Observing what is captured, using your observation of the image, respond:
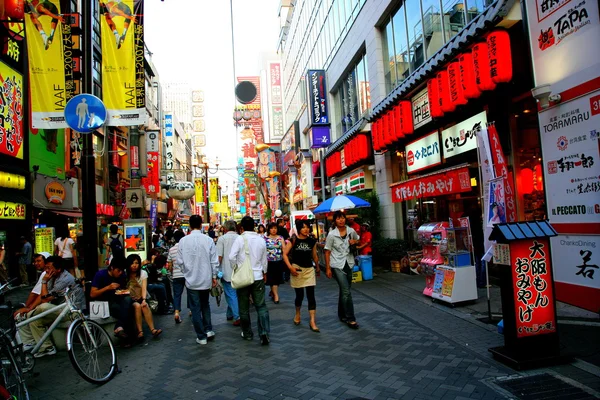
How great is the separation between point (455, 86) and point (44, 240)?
1468cm

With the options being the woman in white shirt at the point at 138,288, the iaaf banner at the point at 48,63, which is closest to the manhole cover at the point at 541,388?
the woman in white shirt at the point at 138,288

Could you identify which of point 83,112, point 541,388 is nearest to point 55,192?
point 83,112

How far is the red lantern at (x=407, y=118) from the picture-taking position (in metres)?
12.1

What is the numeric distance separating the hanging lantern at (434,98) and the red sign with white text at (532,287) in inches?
234

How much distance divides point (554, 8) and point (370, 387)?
22.2 ft

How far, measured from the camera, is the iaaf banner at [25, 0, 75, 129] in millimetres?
7160

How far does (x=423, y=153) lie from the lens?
12.3 meters

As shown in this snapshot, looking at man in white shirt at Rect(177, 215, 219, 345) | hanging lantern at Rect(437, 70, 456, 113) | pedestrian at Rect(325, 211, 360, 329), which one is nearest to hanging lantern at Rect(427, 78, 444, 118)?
hanging lantern at Rect(437, 70, 456, 113)

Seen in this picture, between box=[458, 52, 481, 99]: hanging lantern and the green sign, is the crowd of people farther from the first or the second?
the green sign

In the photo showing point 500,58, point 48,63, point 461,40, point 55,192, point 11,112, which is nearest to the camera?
point 48,63

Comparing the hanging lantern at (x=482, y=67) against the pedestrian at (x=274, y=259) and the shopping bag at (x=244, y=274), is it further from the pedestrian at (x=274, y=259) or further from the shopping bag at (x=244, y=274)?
the shopping bag at (x=244, y=274)

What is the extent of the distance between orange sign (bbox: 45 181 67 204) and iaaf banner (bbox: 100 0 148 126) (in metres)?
11.5

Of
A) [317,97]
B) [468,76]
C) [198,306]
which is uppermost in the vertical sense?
[317,97]

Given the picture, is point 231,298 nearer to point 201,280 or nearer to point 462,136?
point 201,280
